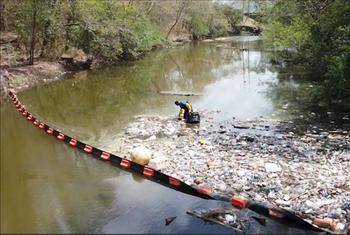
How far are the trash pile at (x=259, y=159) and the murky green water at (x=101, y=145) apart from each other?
2.85ft

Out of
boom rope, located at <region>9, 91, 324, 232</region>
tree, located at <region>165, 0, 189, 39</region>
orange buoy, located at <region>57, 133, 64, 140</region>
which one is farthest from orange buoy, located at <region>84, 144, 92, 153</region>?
tree, located at <region>165, 0, 189, 39</region>

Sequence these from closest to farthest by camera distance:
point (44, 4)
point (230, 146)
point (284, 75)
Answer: point (230, 146), point (44, 4), point (284, 75)

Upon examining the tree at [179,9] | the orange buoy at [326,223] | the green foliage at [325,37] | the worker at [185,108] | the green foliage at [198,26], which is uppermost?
the tree at [179,9]

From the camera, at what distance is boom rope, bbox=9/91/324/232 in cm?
733

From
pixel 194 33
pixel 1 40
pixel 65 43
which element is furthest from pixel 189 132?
pixel 194 33

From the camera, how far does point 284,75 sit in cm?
2495

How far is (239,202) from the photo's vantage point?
7941 millimetres

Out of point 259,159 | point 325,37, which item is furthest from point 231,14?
point 259,159

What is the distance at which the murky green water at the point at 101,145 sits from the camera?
7609 mm

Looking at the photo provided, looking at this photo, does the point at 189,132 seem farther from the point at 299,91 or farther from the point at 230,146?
the point at 299,91

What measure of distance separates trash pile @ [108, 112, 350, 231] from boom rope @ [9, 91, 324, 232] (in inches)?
13.3

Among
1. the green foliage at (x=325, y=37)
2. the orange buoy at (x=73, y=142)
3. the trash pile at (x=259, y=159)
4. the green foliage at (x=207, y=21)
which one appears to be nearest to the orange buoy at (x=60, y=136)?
the orange buoy at (x=73, y=142)

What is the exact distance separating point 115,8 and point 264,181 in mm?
23415

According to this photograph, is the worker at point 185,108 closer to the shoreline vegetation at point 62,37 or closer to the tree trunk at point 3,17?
the shoreline vegetation at point 62,37
